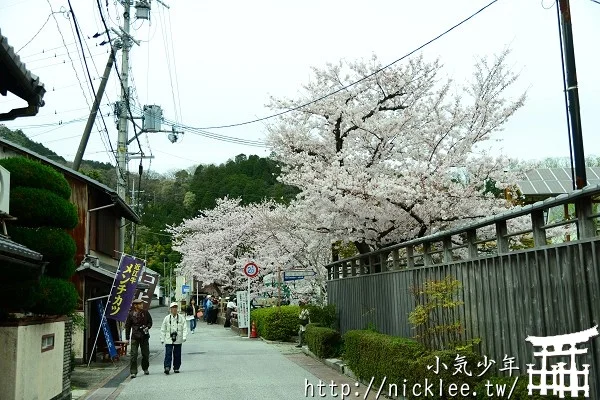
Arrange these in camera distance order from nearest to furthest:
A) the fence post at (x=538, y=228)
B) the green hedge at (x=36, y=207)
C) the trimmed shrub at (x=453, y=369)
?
1. the fence post at (x=538, y=228)
2. the trimmed shrub at (x=453, y=369)
3. the green hedge at (x=36, y=207)

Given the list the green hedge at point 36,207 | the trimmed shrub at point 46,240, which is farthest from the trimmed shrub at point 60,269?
the green hedge at point 36,207

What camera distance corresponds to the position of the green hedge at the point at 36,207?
10656mm

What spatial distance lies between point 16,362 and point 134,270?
10.3m

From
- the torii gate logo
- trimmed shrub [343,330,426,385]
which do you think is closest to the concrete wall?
trimmed shrub [343,330,426,385]

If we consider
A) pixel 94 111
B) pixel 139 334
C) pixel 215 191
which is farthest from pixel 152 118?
pixel 215 191

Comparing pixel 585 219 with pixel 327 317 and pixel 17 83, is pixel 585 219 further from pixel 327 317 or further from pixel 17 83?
pixel 327 317


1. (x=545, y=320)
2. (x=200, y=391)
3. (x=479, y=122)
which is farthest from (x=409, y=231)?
(x=545, y=320)

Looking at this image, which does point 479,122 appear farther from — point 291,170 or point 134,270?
point 134,270

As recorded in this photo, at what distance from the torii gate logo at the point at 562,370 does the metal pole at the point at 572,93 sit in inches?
142

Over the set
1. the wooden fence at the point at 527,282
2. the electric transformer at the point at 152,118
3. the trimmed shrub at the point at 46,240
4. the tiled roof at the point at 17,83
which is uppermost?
the electric transformer at the point at 152,118

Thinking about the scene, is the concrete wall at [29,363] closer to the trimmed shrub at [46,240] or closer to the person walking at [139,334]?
the trimmed shrub at [46,240]

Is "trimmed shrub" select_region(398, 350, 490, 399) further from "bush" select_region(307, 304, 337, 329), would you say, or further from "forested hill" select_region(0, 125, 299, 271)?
"forested hill" select_region(0, 125, 299, 271)

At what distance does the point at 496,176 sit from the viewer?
16688 mm

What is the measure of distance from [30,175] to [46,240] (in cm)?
116
